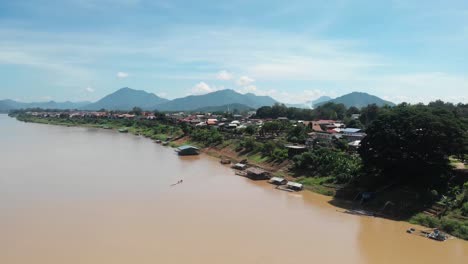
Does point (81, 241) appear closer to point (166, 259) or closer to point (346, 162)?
point (166, 259)

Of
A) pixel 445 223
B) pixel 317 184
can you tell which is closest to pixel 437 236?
pixel 445 223

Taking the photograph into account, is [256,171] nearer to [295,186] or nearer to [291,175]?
[291,175]

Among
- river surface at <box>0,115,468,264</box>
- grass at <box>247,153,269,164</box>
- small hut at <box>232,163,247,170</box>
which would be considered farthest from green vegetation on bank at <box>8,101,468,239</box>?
small hut at <box>232,163,247,170</box>

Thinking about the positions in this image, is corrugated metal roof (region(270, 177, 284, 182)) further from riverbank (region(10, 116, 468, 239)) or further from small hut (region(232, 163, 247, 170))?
small hut (region(232, 163, 247, 170))

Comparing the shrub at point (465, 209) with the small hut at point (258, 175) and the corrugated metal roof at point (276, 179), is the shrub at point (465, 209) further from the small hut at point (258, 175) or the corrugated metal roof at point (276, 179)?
the small hut at point (258, 175)

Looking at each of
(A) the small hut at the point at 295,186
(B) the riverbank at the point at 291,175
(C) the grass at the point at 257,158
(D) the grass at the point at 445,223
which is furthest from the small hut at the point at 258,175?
(D) the grass at the point at 445,223

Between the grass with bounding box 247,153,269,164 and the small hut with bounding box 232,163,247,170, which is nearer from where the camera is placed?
the small hut with bounding box 232,163,247,170

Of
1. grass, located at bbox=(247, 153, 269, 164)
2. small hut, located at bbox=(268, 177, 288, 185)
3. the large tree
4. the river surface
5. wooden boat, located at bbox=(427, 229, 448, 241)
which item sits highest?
the large tree
